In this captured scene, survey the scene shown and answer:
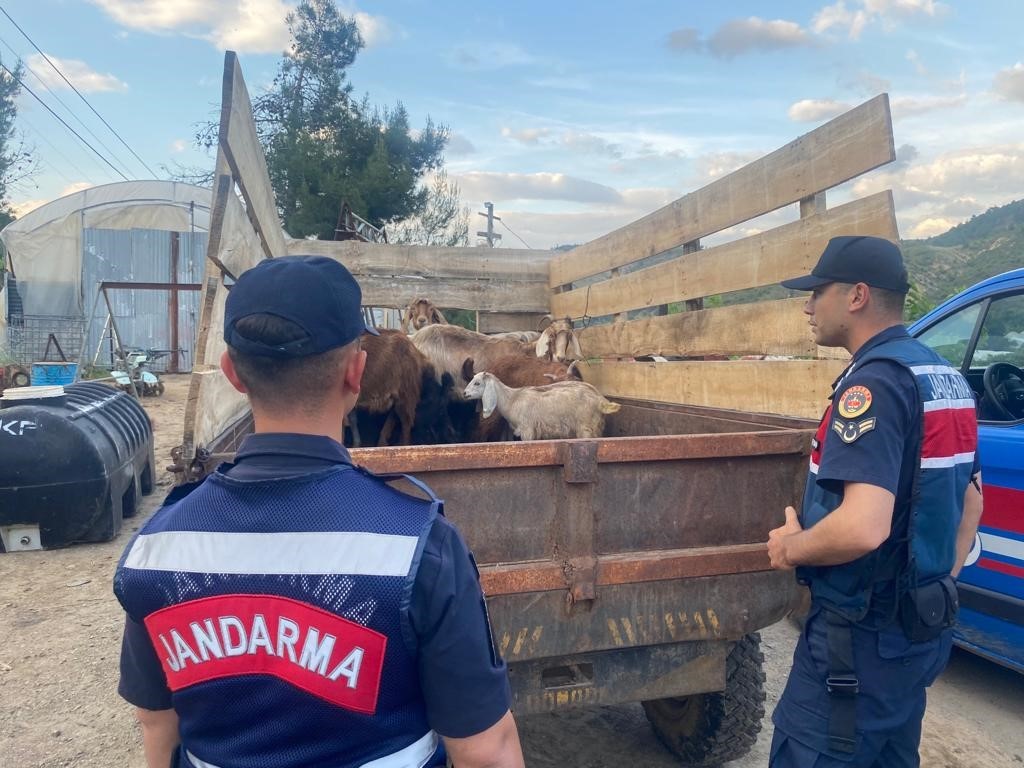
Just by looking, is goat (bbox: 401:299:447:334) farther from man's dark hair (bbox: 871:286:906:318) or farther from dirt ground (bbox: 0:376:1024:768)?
man's dark hair (bbox: 871:286:906:318)

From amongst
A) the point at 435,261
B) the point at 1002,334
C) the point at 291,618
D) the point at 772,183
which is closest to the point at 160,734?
the point at 291,618

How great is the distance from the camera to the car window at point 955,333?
4805 millimetres

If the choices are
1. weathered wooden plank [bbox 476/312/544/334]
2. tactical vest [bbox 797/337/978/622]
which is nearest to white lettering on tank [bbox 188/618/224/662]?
tactical vest [bbox 797/337/978/622]

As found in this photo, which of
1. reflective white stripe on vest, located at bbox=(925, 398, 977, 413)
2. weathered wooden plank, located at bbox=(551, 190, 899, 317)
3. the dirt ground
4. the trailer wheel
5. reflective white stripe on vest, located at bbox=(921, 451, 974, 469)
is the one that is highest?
weathered wooden plank, located at bbox=(551, 190, 899, 317)

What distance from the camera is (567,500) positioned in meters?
2.77

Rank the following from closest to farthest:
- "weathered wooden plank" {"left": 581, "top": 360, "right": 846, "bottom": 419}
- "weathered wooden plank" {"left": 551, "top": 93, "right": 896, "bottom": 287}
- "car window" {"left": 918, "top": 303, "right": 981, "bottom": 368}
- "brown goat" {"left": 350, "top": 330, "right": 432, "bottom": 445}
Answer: "weathered wooden plank" {"left": 551, "top": 93, "right": 896, "bottom": 287} < "weathered wooden plank" {"left": 581, "top": 360, "right": 846, "bottom": 419} < "car window" {"left": 918, "top": 303, "right": 981, "bottom": 368} < "brown goat" {"left": 350, "top": 330, "right": 432, "bottom": 445}

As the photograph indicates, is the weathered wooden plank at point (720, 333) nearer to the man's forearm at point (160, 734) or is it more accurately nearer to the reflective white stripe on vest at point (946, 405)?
the reflective white stripe on vest at point (946, 405)

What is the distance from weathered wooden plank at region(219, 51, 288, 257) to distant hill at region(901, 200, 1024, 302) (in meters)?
21.0

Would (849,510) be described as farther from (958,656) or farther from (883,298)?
(958,656)

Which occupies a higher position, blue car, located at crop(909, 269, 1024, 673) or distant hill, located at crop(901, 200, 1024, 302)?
distant hill, located at crop(901, 200, 1024, 302)

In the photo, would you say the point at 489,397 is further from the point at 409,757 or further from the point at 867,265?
the point at 409,757

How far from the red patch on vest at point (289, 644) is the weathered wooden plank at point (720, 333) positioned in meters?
3.50

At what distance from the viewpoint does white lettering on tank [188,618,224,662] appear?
4.22ft

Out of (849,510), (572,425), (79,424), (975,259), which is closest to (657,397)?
(572,425)
